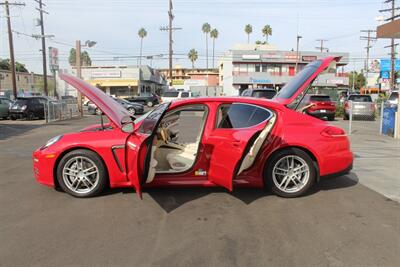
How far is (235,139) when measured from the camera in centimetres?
488

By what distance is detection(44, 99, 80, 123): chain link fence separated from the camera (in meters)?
20.5

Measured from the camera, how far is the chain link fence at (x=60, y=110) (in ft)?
67.3

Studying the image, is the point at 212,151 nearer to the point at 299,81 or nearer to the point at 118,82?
the point at 299,81

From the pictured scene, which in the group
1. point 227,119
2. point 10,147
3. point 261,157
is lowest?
point 10,147

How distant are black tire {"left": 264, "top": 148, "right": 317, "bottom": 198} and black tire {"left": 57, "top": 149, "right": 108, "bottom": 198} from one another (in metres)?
2.32

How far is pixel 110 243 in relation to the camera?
152 inches

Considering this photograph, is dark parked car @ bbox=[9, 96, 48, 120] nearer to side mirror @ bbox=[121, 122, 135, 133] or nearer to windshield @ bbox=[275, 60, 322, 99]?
side mirror @ bbox=[121, 122, 135, 133]

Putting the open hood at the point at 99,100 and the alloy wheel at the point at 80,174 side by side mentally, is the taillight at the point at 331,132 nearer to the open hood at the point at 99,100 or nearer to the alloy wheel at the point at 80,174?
the open hood at the point at 99,100

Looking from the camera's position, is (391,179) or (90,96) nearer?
(90,96)

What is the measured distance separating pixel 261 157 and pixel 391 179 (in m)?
2.77

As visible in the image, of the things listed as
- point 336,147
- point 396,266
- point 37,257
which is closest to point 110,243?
point 37,257

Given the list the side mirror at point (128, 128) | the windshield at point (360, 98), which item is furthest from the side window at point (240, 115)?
the windshield at point (360, 98)

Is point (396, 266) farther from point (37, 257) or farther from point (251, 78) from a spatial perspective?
point (251, 78)

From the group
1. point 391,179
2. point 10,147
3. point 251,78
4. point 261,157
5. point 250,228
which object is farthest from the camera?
point 251,78
